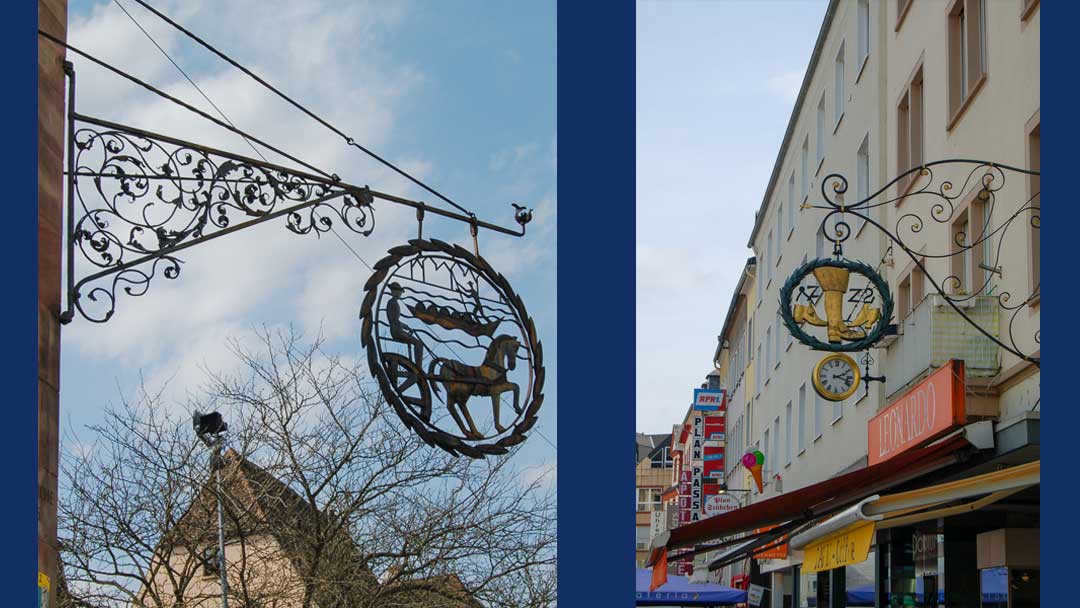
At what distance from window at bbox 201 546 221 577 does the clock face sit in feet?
31.9

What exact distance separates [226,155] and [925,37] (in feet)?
43.7

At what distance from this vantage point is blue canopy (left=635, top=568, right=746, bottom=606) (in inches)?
897

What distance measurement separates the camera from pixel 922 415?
14.3m

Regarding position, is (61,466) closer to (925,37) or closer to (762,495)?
(925,37)

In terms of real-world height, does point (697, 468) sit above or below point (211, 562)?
above

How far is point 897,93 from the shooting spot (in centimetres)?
1870

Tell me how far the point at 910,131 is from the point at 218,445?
11091 mm

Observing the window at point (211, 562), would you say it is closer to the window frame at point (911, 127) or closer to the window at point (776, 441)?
the window frame at point (911, 127)

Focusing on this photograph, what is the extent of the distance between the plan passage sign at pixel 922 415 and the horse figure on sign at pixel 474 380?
29.4 feet

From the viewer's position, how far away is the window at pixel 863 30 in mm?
21453

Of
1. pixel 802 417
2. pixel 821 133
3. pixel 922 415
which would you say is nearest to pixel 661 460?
pixel 802 417

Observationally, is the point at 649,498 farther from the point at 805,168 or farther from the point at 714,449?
the point at 805,168

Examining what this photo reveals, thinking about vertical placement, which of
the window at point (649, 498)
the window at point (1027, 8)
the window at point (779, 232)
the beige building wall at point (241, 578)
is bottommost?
the beige building wall at point (241, 578)

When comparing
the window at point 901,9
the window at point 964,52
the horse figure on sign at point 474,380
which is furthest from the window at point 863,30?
the horse figure on sign at point 474,380
